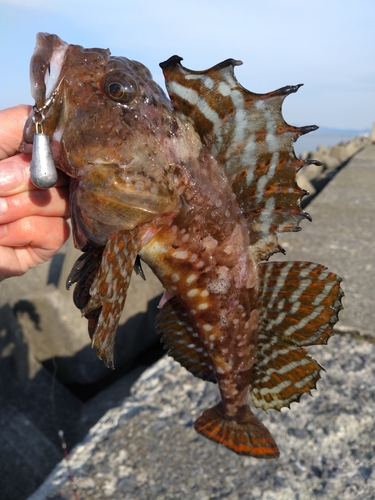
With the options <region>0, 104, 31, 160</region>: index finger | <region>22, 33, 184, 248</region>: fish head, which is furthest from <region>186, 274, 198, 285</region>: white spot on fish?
<region>0, 104, 31, 160</region>: index finger

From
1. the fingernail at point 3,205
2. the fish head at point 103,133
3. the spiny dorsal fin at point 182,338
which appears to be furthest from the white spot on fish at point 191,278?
the fingernail at point 3,205

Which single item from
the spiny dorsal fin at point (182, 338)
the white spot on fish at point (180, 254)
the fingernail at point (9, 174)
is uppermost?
the fingernail at point (9, 174)

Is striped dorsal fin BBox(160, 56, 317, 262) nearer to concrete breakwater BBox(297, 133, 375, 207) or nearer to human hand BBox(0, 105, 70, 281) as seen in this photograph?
human hand BBox(0, 105, 70, 281)

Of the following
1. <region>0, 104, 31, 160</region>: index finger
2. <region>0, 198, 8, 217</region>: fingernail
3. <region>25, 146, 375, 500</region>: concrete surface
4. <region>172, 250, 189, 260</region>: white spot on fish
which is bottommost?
<region>25, 146, 375, 500</region>: concrete surface

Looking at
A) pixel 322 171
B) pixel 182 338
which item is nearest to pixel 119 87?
pixel 182 338

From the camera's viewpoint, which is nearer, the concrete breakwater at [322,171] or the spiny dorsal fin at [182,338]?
the spiny dorsal fin at [182,338]

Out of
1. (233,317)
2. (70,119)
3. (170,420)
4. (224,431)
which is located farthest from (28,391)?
(70,119)

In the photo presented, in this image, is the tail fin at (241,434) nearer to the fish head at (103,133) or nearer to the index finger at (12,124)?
the fish head at (103,133)
